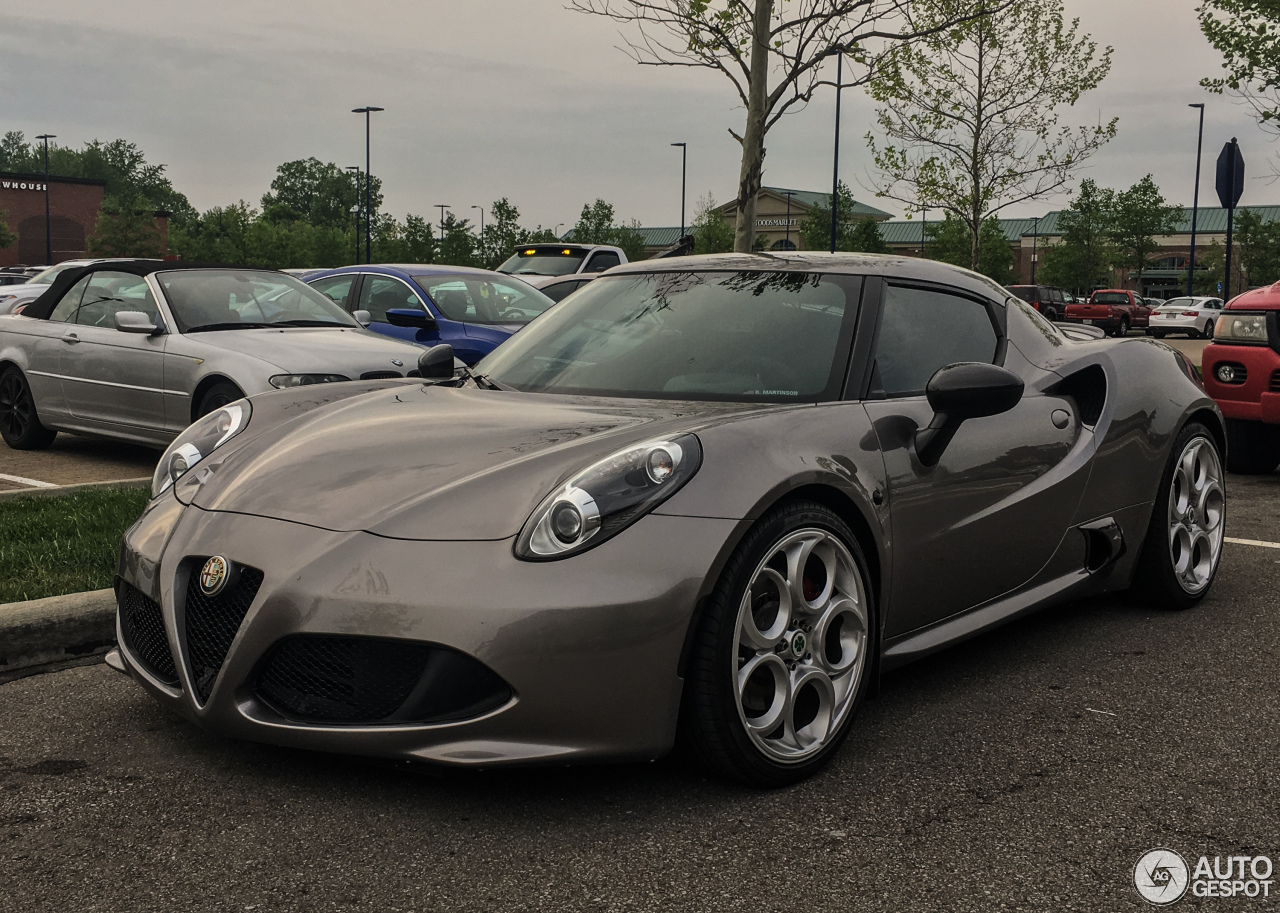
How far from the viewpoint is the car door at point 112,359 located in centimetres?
833

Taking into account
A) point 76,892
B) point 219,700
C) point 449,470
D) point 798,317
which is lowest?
point 76,892

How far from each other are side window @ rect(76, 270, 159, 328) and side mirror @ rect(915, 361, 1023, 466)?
256 inches

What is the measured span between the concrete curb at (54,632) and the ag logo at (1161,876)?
310 centimetres

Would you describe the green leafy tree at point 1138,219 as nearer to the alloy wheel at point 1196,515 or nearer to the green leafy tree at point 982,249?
the green leafy tree at point 982,249

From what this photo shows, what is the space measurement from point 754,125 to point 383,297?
3.93m

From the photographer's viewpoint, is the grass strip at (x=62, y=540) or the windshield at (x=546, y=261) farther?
the windshield at (x=546, y=261)

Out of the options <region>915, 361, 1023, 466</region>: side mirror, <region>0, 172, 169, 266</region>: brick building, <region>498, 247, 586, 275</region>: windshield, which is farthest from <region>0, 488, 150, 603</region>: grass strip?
<region>0, 172, 169, 266</region>: brick building

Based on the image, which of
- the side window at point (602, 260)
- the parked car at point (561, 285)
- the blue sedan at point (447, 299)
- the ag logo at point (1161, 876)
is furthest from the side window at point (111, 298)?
the side window at point (602, 260)

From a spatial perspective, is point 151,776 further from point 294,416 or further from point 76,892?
point 294,416

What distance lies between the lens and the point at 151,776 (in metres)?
3.05

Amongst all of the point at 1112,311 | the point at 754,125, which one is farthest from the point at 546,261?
the point at 1112,311

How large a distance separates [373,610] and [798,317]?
1.65 metres

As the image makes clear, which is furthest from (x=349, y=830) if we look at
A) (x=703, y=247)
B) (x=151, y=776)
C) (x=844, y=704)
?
(x=703, y=247)

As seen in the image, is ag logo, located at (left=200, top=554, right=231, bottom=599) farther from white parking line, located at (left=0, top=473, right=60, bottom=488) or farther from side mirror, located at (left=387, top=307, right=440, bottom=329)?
side mirror, located at (left=387, top=307, right=440, bottom=329)
